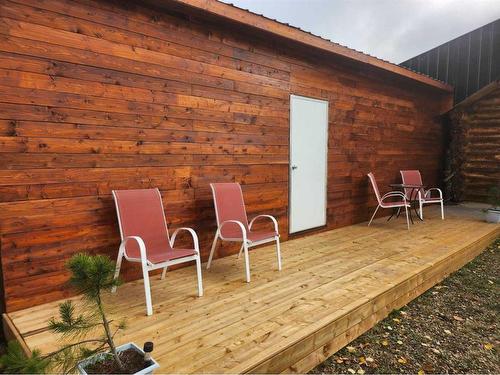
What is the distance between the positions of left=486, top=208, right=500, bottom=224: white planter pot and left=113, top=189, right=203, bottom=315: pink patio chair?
5.28 m

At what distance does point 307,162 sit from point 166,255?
8.78ft

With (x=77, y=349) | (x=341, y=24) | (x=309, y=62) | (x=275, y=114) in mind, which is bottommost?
(x=77, y=349)

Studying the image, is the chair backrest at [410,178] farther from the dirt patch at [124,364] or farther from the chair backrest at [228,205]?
the dirt patch at [124,364]

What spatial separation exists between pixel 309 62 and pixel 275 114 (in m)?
0.96

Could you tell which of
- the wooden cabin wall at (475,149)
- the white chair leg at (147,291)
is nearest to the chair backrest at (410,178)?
the wooden cabin wall at (475,149)

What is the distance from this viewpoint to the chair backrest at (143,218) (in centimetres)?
278

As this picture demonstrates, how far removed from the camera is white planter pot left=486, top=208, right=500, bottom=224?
5.68 metres

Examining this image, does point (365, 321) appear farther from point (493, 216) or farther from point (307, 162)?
point (493, 216)

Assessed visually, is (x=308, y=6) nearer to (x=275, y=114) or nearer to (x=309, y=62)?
(x=309, y=62)

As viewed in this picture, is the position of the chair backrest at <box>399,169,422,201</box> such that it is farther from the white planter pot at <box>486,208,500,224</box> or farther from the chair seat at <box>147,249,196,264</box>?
the chair seat at <box>147,249,196,264</box>

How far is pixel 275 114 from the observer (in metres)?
4.25

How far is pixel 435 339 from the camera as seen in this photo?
2.60 metres

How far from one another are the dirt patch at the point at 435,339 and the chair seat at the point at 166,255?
1181 mm

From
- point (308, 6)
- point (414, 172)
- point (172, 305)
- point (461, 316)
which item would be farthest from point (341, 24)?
point (172, 305)
